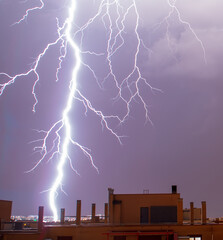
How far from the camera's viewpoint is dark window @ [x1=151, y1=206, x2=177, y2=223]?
2438 centimetres

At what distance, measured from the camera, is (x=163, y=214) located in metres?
24.6

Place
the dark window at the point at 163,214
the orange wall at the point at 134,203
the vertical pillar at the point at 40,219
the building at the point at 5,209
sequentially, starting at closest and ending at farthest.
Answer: the vertical pillar at the point at 40,219
the dark window at the point at 163,214
the orange wall at the point at 134,203
the building at the point at 5,209

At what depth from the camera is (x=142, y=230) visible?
65.3 feet

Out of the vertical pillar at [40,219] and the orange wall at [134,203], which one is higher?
the orange wall at [134,203]

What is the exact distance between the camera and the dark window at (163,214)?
2438 centimetres

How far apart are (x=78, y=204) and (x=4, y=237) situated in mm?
4643

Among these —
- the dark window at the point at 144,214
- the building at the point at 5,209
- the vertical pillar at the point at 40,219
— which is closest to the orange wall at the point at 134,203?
the dark window at the point at 144,214

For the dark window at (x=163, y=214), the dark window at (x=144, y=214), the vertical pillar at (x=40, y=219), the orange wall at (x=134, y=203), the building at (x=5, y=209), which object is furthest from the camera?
the building at (x=5, y=209)

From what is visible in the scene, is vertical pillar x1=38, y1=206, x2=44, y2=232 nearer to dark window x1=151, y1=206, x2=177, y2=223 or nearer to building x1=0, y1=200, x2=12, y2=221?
dark window x1=151, y1=206, x2=177, y2=223

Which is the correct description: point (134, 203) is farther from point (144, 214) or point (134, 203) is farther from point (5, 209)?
point (5, 209)

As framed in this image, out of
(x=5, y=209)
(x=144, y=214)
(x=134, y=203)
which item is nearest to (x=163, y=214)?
(x=144, y=214)

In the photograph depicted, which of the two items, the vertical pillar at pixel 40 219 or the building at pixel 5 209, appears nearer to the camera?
the vertical pillar at pixel 40 219

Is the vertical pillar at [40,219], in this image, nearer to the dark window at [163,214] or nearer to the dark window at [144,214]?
the dark window at [144,214]

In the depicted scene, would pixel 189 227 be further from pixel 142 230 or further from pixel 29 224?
pixel 29 224
